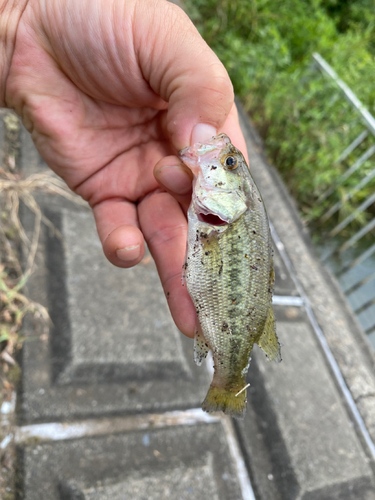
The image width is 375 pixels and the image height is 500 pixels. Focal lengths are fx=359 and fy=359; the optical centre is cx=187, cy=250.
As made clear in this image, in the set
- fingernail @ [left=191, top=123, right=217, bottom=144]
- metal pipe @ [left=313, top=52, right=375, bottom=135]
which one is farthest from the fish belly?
metal pipe @ [left=313, top=52, right=375, bottom=135]

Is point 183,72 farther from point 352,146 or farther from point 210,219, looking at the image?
point 352,146

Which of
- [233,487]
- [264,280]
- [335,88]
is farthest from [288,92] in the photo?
[233,487]

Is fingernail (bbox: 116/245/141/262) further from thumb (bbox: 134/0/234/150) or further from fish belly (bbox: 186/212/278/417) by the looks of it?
thumb (bbox: 134/0/234/150)

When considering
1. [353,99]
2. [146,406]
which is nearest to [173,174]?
[146,406]

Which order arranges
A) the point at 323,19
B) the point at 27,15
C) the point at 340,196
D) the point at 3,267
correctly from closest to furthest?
1. the point at 27,15
2. the point at 3,267
3. the point at 340,196
4. the point at 323,19

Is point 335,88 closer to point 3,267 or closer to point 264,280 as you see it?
point 264,280

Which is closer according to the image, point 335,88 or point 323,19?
point 335,88
